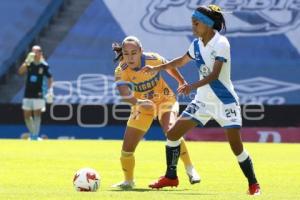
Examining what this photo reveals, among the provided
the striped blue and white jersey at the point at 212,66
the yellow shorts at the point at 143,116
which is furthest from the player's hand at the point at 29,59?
the striped blue and white jersey at the point at 212,66

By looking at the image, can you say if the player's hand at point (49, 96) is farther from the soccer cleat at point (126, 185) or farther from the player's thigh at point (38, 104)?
the soccer cleat at point (126, 185)

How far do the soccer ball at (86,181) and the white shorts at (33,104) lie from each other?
1605 centimetres

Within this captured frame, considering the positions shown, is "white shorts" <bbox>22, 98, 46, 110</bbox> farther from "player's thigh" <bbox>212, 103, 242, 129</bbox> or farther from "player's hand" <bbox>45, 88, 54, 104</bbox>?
"player's thigh" <bbox>212, 103, 242, 129</bbox>

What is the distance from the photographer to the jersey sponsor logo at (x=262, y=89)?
93.3 feet

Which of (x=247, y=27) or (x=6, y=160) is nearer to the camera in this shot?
(x=6, y=160)

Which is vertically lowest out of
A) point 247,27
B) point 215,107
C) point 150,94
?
point 215,107

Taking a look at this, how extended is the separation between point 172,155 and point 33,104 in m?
16.0

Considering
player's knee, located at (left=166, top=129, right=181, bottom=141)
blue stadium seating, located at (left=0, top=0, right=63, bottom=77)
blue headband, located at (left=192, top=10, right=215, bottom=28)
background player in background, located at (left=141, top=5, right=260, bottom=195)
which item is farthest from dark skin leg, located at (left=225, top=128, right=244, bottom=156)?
blue stadium seating, located at (left=0, top=0, right=63, bottom=77)

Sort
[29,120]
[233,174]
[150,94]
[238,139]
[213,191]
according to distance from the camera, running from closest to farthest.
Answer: [238,139], [213,191], [150,94], [233,174], [29,120]

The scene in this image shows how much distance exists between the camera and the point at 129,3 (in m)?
29.1

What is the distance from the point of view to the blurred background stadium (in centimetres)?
2847

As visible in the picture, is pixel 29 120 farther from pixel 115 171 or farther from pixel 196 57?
pixel 196 57

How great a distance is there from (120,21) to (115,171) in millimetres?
13936

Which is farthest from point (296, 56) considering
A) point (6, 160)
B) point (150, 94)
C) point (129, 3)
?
point (150, 94)
